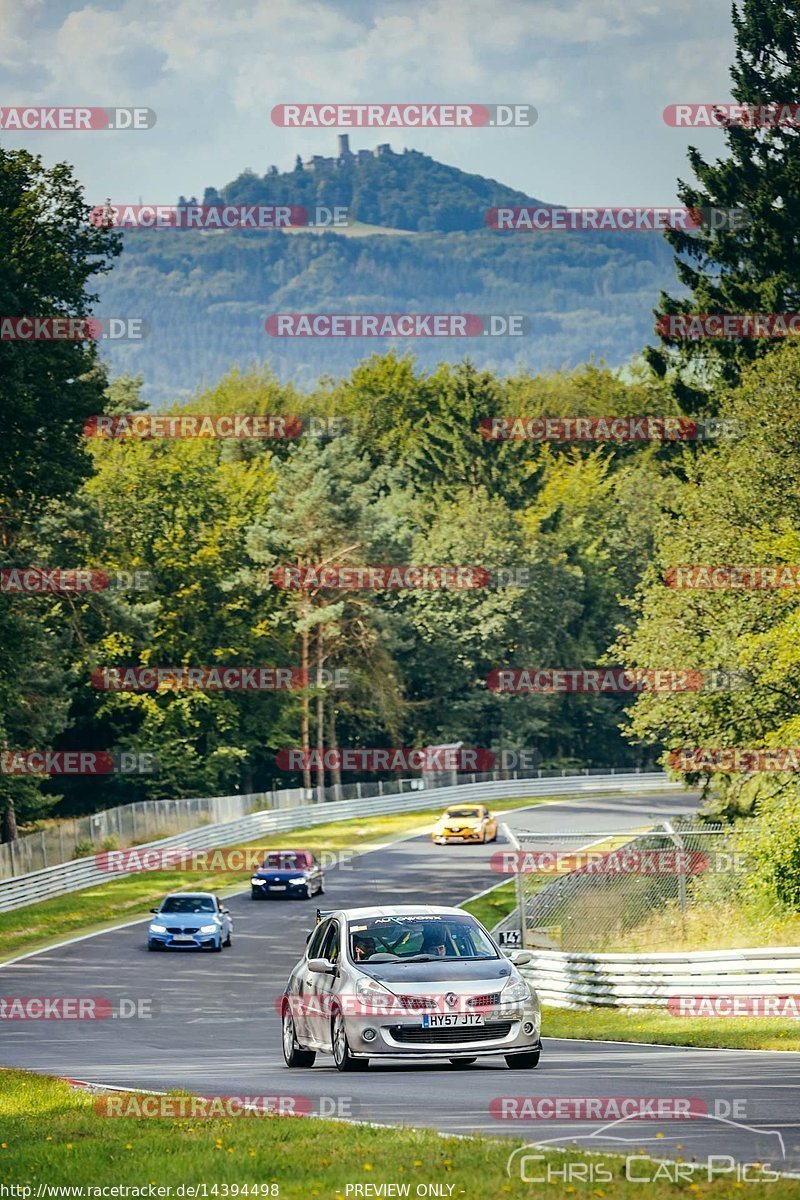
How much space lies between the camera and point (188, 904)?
3934 centimetres

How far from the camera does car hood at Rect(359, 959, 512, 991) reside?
1516cm

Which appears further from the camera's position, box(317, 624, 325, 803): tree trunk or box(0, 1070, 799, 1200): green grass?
box(317, 624, 325, 803): tree trunk

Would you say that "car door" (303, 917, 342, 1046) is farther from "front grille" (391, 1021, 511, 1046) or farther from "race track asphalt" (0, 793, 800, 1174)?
"front grille" (391, 1021, 511, 1046)

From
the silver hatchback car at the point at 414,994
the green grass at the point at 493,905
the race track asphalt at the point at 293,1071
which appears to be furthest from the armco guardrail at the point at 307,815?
the silver hatchback car at the point at 414,994

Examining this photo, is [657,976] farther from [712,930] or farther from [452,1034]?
[452,1034]

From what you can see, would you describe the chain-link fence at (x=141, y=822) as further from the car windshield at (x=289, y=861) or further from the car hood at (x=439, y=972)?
the car hood at (x=439, y=972)

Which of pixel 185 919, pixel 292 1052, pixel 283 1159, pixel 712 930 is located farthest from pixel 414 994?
pixel 185 919

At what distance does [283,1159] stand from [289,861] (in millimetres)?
38148

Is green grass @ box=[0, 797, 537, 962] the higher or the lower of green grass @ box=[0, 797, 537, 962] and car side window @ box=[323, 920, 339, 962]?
the lower

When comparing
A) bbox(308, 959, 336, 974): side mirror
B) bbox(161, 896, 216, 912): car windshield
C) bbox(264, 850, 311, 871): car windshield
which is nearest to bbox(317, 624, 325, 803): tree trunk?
bbox(264, 850, 311, 871): car windshield

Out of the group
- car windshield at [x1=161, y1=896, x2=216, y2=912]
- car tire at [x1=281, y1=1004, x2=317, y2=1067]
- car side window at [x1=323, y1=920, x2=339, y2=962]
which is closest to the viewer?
car side window at [x1=323, y1=920, x2=339, y2=962]

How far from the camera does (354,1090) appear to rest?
14.1m

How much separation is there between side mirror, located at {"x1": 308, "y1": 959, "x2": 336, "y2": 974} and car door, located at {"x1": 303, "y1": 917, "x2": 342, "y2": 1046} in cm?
3

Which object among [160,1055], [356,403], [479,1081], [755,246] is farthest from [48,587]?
[356,403]
